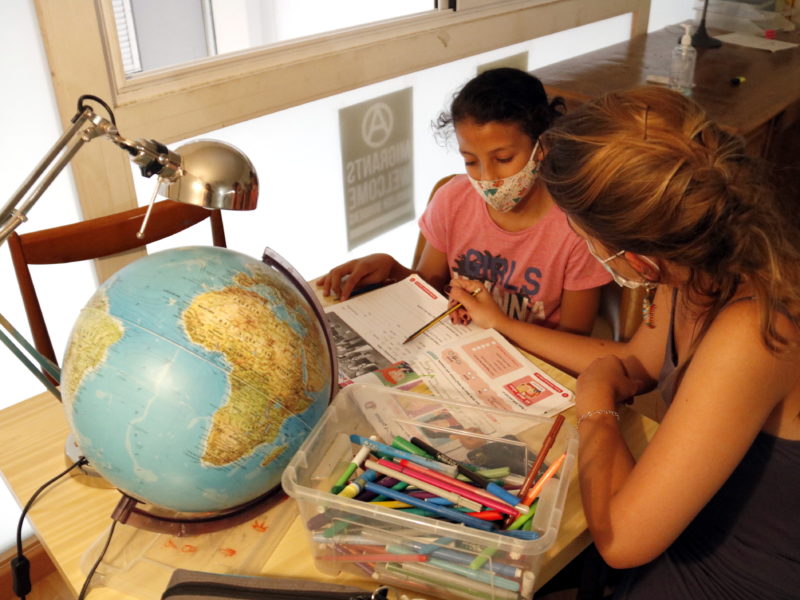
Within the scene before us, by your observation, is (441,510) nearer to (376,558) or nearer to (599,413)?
(376,558)

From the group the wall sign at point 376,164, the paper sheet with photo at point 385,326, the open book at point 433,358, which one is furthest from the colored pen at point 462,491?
the wall sign at point 376,164

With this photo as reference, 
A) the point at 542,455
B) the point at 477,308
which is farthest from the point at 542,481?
the point at 477,308

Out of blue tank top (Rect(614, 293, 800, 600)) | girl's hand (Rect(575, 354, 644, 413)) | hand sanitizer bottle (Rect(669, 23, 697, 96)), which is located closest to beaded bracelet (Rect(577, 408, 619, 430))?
girl's hand (Rect(575, 354, 644, 413))

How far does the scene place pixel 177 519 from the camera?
34.5 inches

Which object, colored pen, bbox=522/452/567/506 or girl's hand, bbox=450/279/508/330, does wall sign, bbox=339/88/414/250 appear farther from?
colored pen, bbox=522/452/567/506

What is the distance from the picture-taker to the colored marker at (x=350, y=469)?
81 centimetres

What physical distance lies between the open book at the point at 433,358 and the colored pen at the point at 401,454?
196 millimetres

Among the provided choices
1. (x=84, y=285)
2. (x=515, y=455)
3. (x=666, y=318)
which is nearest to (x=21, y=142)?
(x=84, y=285)

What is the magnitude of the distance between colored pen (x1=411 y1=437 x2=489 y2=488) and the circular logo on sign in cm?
138

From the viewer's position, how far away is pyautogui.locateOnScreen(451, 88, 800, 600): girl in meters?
0.82

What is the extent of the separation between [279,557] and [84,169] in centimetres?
93

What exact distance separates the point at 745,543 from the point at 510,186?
0.80 m

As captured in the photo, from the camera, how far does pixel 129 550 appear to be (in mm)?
867

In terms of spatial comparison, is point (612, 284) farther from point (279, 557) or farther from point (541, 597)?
point (279, 557)
